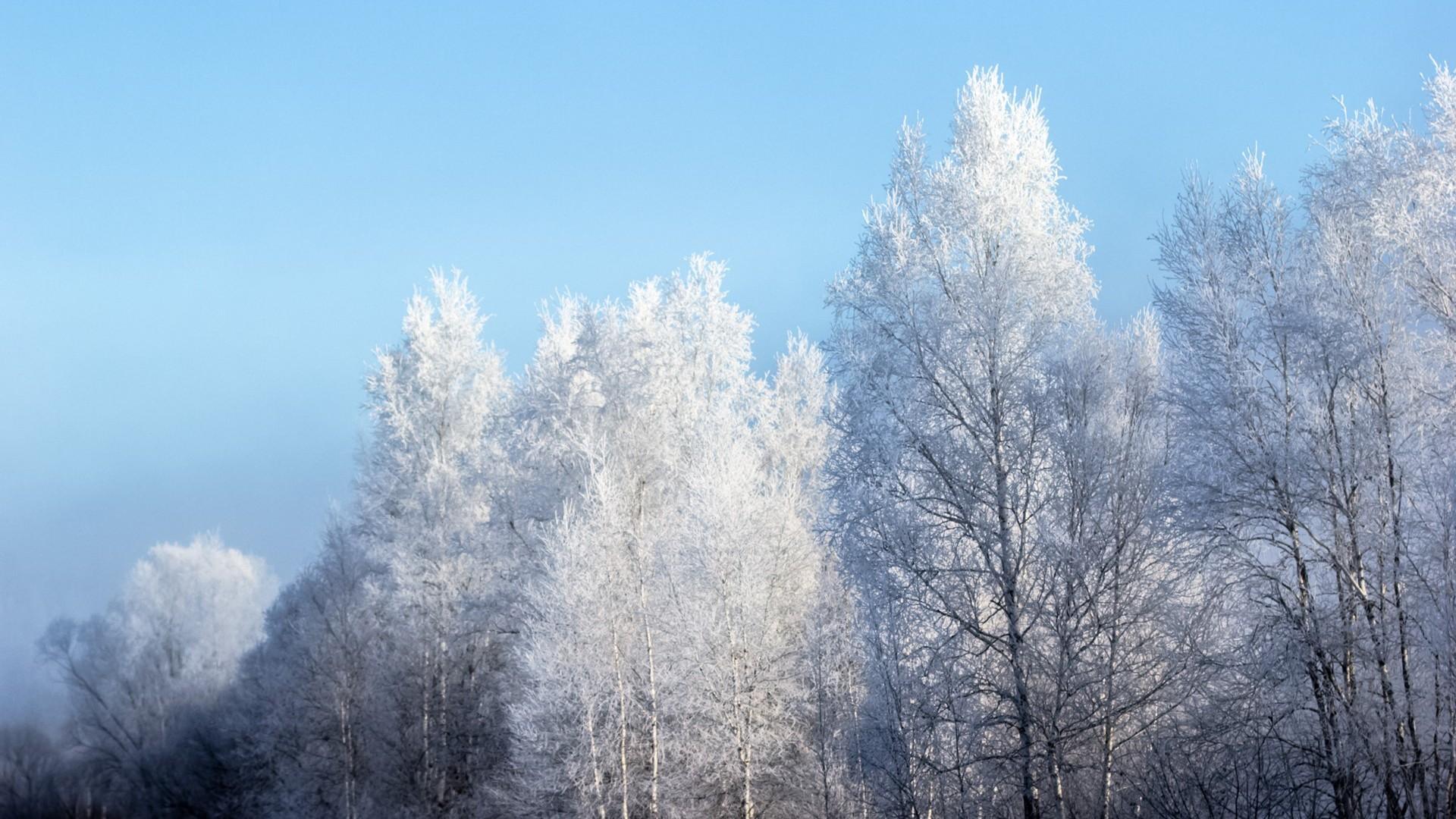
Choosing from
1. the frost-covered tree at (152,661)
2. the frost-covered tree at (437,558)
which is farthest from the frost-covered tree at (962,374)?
the frost-covered tree at (152,661)

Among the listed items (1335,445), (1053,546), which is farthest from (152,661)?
(1335,445)

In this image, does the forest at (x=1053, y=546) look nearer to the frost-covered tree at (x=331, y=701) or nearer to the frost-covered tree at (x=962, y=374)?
the frost-covered tree at (x=962, y=374)

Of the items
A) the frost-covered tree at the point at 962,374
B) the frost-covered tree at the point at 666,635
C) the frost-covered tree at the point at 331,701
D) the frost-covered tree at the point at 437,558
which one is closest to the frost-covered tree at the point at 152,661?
the frost-covered tree at the point at 331,701

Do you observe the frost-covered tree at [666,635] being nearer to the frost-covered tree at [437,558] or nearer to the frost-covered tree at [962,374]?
the frost-covered tree at [437,558]

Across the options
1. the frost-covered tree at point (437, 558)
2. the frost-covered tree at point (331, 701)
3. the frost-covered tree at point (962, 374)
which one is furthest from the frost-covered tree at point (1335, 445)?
the frost-covered tree at point (331, 701)

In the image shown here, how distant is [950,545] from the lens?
12.3m

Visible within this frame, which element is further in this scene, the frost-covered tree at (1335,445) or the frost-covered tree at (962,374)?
the frost-covered tree at (962,374)

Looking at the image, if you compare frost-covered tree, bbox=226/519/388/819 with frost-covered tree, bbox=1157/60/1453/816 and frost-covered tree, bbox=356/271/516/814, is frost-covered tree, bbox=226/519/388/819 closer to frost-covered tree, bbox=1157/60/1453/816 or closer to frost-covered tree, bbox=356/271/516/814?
frost-covered tree, bbox=356/271/516/814

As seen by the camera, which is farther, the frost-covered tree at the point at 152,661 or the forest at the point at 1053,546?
the frost-covered tree at the point at 152,661

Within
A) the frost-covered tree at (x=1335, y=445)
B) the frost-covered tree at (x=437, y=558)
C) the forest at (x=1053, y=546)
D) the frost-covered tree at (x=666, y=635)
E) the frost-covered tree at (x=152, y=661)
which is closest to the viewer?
the frost-covered tree at (x=1335, y=445)

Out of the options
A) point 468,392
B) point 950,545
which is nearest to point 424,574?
point 468,392

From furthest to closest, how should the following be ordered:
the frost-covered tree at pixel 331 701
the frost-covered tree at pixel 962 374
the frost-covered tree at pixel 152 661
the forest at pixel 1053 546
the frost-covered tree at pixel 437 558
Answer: the frost-covered tree at pixel 152 661 < the frost-covered tree at pixel 331 701 < the frost-covered tree at pixel 437 558 < the frost-covered tree at pixel 962 374 < the forest at pixel 1053 546

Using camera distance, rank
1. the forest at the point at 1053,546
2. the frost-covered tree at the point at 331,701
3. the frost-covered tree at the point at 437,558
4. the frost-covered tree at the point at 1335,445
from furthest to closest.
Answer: the frost-covered tree at the point at 331,701 < the frost-covered tree at the point at 437,558 < the forest at the point at 1053,546 < the frost-covered tree at the point at 1335,445

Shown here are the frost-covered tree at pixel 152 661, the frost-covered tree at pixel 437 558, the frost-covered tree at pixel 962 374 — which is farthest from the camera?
the frost-covered tree at pixel 152 661
